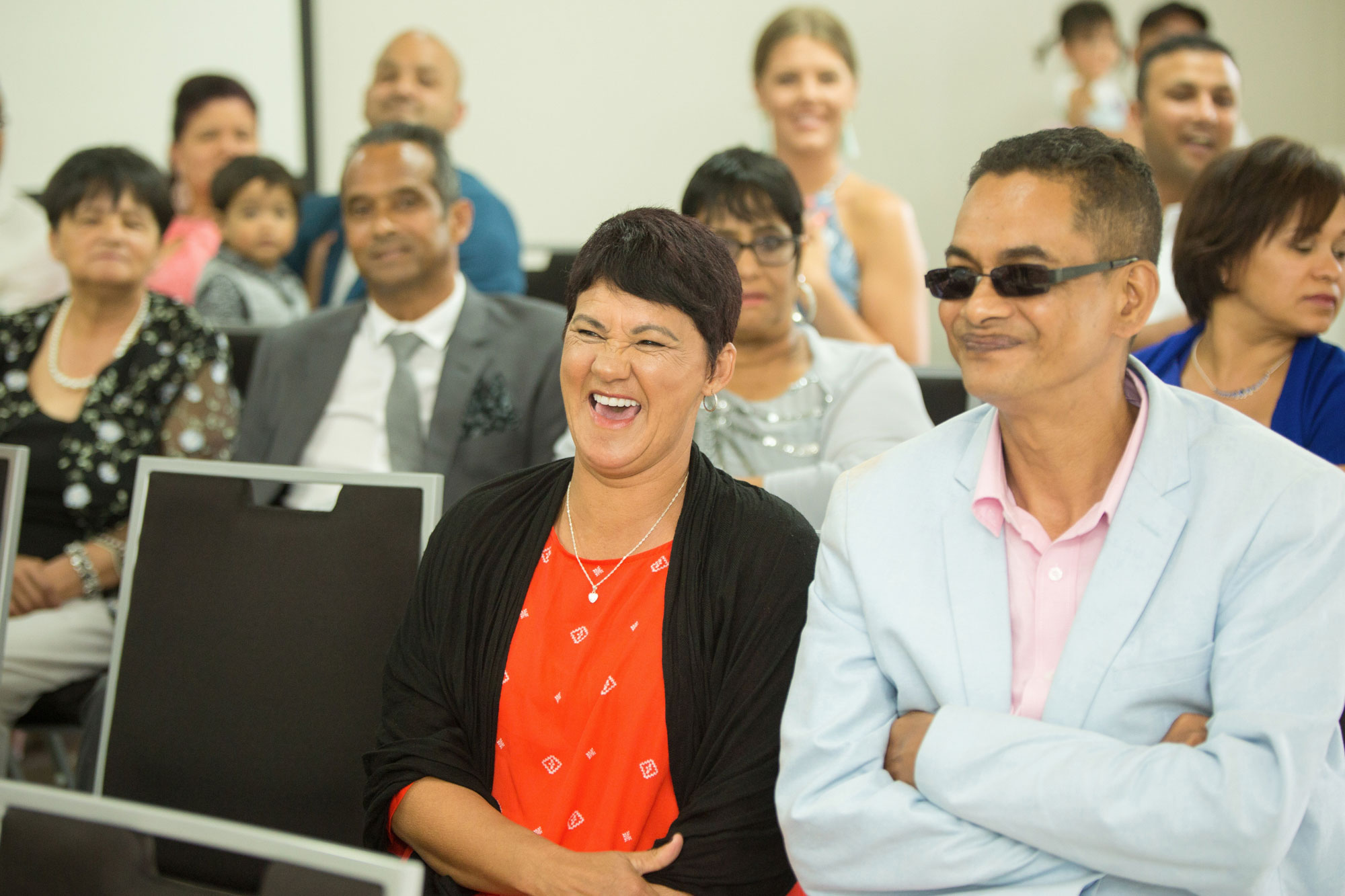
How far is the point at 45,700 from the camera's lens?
7.57ft

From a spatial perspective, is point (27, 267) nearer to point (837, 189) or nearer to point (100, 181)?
point (100, 181)

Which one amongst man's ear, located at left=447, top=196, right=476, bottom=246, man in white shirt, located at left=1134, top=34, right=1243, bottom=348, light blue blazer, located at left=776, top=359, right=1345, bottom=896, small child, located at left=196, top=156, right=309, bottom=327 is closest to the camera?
light blue blazer, located at left=776, top=359, right=1345, bottom=896

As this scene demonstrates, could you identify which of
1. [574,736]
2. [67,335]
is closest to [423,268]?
[67,335]

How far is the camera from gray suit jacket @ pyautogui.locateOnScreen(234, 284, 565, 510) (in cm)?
243

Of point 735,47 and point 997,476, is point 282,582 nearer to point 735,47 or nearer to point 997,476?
point 997,476

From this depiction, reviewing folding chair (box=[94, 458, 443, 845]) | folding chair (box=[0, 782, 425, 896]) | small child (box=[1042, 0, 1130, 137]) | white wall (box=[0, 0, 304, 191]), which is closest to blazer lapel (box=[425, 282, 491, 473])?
folding chair (box=[94, 458, 443, 845])

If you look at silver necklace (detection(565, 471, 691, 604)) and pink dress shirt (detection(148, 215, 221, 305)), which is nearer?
silver necklace (detection(565, 471, 691, 604))

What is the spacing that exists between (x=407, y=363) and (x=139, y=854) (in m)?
1.72

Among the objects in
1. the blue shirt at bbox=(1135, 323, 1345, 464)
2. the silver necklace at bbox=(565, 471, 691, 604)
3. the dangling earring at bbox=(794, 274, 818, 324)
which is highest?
the dangling earring at bbox=(794, 274, 818, 324)

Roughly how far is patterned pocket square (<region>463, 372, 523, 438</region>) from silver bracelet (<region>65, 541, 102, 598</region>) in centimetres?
82

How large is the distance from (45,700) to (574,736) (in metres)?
1.39

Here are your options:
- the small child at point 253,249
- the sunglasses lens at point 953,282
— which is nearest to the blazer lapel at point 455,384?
the small child at point 253,249

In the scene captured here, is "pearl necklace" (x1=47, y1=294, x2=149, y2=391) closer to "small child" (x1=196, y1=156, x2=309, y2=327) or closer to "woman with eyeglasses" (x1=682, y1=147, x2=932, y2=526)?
"small child" (x1=196, y1=156, x2=309, y2=327)

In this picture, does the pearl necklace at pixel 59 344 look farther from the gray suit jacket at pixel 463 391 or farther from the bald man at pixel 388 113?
the bald man at pixel 388 113
